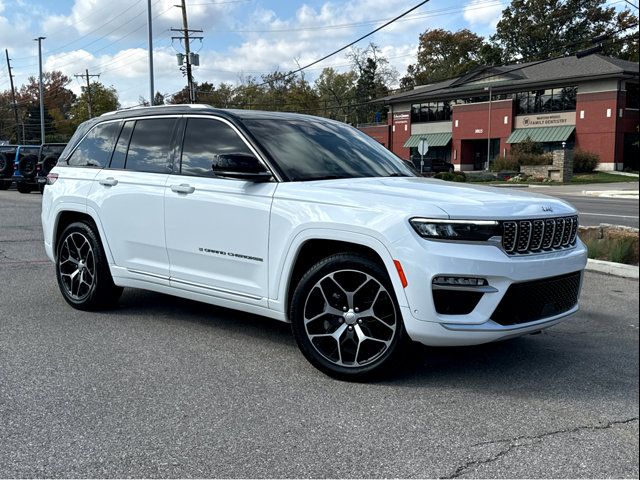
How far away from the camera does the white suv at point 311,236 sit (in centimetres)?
396

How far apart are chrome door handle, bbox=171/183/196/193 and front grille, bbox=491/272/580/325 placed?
2658 millimetres

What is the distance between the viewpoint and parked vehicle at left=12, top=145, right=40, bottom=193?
88.2 feet

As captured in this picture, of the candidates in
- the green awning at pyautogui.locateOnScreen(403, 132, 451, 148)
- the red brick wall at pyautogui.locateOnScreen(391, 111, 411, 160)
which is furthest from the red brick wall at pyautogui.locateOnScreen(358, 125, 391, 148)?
the green awning at pyautogui.locateOnScreen(403, 132, 451, 148)

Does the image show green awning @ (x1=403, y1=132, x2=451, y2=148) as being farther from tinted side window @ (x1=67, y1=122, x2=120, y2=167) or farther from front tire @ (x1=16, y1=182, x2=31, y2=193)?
tinted side window @ (x1=67, y1=122, x2=120, y2=167)

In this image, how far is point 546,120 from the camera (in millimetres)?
54844

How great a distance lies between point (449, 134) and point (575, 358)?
61669mm

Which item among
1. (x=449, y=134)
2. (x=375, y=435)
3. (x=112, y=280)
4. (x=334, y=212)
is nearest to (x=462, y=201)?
(x=334, y=212)

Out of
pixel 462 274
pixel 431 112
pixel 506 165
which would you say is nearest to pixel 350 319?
pixel 462 274

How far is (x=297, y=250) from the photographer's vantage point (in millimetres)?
4574

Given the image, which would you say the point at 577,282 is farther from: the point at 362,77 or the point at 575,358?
the point at 362,77

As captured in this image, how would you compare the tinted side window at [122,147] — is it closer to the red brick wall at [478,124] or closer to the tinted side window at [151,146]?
the tinted side window at [151,146]

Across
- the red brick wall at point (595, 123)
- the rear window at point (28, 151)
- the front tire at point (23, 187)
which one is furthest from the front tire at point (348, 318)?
the red brick wall at point (595, 123)

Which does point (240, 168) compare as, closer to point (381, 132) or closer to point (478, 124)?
point (478, 124)

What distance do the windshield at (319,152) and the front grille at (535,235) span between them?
1.56 m
